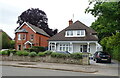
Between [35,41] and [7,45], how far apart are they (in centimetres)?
1620

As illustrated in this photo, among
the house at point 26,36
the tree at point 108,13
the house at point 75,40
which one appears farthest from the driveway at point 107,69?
the house at point 26,36

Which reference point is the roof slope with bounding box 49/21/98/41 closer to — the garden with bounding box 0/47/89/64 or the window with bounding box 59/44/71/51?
the window with bounding box 59/44/71/51

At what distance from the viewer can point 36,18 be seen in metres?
59.6

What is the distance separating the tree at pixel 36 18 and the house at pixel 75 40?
2289 cm

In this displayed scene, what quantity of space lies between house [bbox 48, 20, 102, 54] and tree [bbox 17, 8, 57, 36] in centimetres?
2289

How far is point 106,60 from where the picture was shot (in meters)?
22.9

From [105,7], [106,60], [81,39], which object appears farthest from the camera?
[81,39]

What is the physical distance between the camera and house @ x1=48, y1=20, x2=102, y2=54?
35156mm

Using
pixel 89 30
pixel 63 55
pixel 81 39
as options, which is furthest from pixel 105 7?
pixel 89 30

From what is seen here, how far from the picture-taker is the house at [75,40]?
35.2 metres

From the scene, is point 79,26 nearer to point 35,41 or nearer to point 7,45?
point 35,41

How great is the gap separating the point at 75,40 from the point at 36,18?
2826 centimetres

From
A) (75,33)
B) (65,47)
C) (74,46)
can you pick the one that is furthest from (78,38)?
(65,47)

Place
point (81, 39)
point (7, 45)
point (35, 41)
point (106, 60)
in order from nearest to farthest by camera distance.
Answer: point (106, 60), point (81, 39), point (35, 41), point (7, 45)
